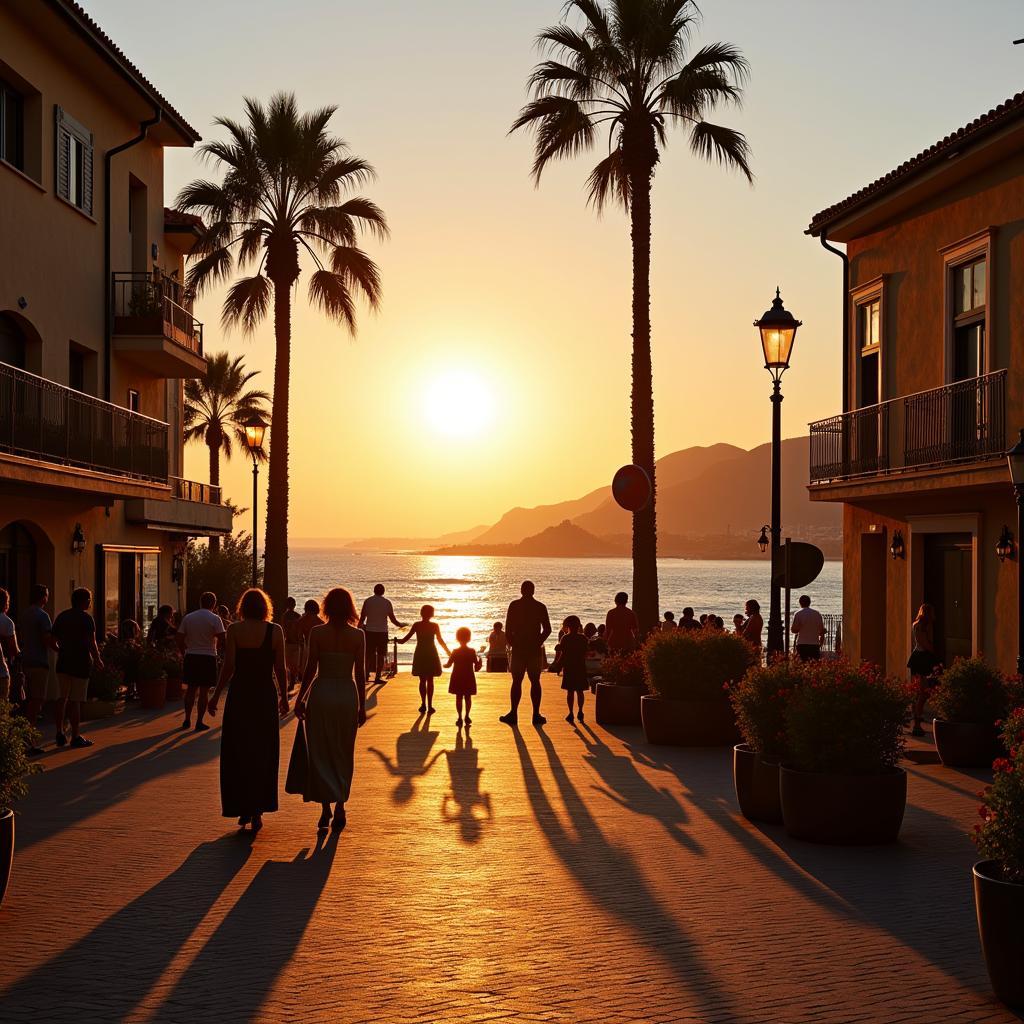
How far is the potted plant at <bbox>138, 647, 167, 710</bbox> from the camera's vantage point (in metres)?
20.7

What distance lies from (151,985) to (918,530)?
1822 cm

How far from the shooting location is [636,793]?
477 inches

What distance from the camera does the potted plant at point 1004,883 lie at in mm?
5840

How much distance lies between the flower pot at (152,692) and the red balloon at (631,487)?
7610 mm

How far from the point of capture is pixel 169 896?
784 centimetres

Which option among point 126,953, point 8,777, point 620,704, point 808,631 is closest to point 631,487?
point 620,704

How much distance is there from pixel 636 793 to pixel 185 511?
20.5m

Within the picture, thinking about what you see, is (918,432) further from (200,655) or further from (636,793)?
(200,655)

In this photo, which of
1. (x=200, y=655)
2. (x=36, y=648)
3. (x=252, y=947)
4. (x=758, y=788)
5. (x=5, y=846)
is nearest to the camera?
(x=252, y=947)

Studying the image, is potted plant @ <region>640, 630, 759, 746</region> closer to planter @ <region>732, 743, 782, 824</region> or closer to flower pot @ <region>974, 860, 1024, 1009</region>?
planter @ <region>732, 743, 782, 824</region>

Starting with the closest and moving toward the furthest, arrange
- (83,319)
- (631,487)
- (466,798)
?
(466,798), (631,487), (83,319)

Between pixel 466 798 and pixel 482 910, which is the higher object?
pixel 482 910

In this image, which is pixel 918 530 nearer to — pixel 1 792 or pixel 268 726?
pixel 268 726

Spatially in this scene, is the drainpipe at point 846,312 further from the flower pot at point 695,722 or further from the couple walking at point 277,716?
the couple walking at point 277,716
